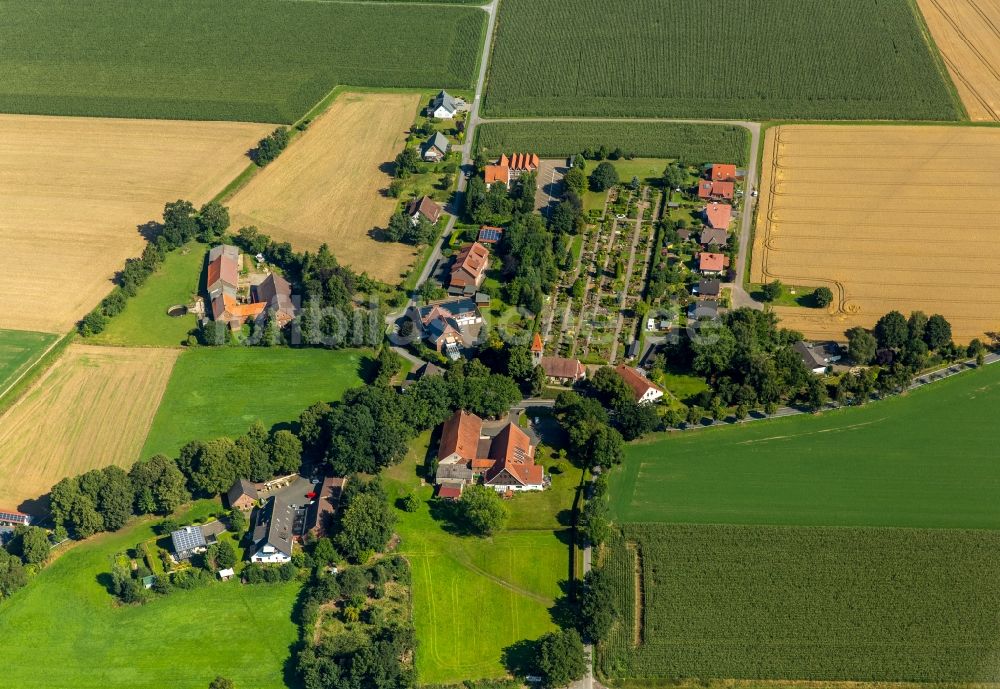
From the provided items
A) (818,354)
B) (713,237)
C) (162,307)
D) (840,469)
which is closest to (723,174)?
(713,237)

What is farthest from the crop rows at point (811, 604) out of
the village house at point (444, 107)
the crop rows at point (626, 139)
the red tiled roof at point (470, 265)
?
the village house at point (444, 107)

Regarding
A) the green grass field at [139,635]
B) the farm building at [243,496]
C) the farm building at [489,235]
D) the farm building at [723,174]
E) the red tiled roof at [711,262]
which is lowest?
the green grass field at [139,635]

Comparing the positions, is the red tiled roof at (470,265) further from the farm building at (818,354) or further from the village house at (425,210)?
the farm building at (818,354)

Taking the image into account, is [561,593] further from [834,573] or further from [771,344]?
[771,344]

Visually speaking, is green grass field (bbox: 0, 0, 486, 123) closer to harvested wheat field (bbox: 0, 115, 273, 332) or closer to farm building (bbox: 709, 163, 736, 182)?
harvested wheat field (bbox: 0, 115, 273, 332)

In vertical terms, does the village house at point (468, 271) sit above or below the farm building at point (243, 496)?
above
